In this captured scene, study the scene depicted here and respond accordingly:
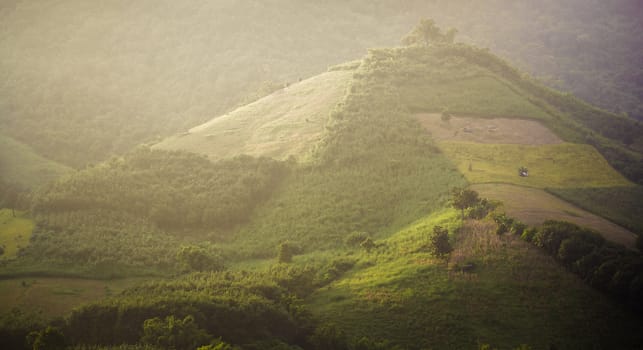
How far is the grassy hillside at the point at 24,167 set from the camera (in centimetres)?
9150

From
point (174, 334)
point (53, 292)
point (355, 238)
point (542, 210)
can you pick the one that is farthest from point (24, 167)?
point (542, 210)

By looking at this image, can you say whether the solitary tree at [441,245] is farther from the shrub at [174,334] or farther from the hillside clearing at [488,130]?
the hillside clearing at [488,130]

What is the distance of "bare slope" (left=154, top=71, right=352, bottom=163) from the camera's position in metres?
74.9

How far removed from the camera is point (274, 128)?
81.1 metres

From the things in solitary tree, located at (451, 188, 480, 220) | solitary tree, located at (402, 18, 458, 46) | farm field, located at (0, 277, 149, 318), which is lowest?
farm field, located at (0, 277, 149, 318)

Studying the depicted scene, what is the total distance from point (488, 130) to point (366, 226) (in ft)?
99.1

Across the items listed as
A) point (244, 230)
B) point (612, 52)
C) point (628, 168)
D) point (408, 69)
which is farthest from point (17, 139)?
point (612, 52)

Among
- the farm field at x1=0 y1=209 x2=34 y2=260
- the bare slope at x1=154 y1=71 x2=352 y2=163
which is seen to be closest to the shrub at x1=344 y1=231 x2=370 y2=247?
the bare slope at x1=154 y1=71 x2=352 y2=163

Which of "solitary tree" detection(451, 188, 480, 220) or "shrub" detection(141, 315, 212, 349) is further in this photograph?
"solitary tree" detection(451, 188, 480, 220)

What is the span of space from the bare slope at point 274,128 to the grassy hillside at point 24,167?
2842cm

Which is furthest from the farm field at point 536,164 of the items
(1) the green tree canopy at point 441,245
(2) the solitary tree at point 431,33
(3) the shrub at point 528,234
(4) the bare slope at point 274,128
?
(2) the solitary tree at point 431,33

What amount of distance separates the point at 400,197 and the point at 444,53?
5406 centimetres

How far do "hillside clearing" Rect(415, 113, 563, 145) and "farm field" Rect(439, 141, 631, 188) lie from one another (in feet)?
6.42

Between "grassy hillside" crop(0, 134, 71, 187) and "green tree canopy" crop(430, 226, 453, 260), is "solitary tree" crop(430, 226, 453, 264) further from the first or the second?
"grassy hillside" crop(0, 134, 71, 187)
